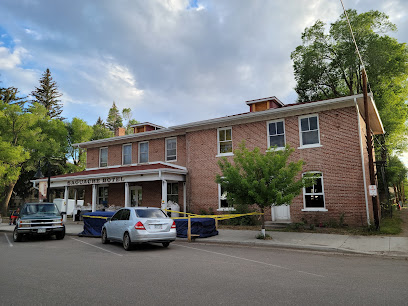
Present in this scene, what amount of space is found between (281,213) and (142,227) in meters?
9.66

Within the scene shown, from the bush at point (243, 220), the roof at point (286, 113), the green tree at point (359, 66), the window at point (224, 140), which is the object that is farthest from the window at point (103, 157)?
the green tree at point (359, 66)

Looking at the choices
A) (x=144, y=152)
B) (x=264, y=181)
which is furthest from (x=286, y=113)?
(x=144, y=152)

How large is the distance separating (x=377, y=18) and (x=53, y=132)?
122 ft

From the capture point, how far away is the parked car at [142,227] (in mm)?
10344

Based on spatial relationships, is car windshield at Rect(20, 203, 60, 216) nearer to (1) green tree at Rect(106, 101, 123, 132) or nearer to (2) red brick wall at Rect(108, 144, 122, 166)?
(2) red brick wall at Rect(108, 144, 122, 166)

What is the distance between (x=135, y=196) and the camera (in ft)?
77.8

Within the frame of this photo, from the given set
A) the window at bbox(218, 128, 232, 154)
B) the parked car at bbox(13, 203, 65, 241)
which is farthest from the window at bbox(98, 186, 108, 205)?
the window at bbox(218, 128, 232, 154)

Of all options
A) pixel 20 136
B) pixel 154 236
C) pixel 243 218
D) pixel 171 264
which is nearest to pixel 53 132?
pixel 20 136

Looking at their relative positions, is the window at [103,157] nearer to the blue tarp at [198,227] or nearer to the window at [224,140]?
the window at [224,140]

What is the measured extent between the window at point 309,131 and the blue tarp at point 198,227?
7362 mm

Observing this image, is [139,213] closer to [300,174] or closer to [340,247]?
[340,247]

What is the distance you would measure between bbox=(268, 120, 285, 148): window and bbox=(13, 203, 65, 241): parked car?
12132 mm

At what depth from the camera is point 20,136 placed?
3300 cm

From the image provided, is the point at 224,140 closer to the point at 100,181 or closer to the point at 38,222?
the point at 100,181
